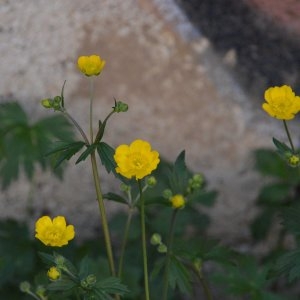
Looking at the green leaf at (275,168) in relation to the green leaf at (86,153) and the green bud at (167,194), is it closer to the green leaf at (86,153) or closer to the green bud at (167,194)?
the green bud at (167,194)

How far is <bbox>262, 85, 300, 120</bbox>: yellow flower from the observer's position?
1.45 metres

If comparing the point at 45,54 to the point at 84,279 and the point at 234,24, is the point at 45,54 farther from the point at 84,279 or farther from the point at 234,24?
the point at 84,279

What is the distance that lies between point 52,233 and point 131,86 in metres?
0.89

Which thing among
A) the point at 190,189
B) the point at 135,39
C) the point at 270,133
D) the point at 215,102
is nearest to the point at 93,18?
the point at 135,39

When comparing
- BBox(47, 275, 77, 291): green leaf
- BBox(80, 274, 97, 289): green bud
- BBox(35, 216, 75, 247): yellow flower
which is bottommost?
BBox(47, 275, 77, 291): green leaf

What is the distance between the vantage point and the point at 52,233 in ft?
4.63

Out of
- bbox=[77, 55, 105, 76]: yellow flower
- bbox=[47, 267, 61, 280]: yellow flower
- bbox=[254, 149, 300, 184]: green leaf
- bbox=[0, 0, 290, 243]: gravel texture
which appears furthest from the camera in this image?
bbox=[254, 149, 300, 184]: green leaf

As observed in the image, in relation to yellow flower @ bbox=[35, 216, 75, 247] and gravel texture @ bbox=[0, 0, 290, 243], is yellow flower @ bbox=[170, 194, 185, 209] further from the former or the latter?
gravel texture @ bbox=[0, 0, 290, 243]

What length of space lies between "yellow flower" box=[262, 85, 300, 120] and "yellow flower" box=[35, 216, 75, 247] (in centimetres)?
41

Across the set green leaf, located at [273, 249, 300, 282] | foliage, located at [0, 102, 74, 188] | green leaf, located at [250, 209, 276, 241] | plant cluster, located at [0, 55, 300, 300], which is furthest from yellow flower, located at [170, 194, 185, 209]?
green leaf, located at [250, 209, 276, 241]

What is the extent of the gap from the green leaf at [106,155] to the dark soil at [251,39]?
0.82 m

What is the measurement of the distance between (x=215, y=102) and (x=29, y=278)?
2.25 ft

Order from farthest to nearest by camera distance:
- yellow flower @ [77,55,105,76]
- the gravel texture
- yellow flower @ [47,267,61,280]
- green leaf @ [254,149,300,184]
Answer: green leaf @ [254,149,300,184], the gravel texture, yellow flower @ [77,55,105,76], yellow flower @ [47,267,61,280]

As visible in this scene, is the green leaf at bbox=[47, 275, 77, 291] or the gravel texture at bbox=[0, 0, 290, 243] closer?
the green leaf at bbox=[47, 275, 77, 291]
